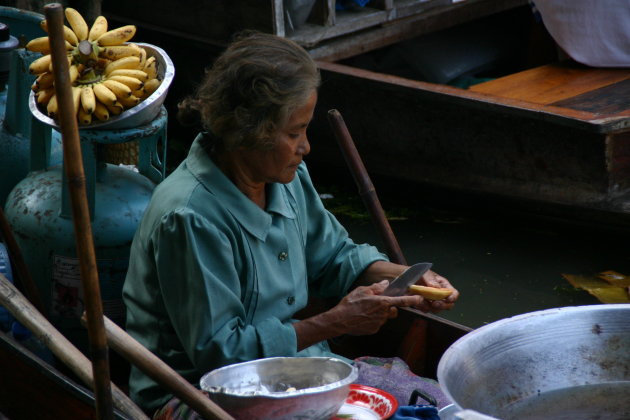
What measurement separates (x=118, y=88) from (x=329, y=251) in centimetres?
89

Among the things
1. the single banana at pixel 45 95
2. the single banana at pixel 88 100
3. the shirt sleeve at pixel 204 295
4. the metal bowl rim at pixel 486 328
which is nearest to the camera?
the metal bowl rim at pixel 486 328

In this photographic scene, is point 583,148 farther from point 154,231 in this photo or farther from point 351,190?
point 154,231

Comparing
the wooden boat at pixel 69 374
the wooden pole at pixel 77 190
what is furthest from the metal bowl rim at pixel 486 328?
the wooden boat at pixel 69 374

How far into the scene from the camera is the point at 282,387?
230 centimetres

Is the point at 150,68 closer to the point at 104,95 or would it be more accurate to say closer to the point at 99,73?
the point at 99,73

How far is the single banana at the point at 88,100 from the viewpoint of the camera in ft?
9.98

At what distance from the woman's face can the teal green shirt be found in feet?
0.28

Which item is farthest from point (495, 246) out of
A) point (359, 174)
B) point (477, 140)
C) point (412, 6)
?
point (359, 174)

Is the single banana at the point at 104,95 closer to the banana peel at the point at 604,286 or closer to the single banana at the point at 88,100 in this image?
the single banana at the point at 88,100

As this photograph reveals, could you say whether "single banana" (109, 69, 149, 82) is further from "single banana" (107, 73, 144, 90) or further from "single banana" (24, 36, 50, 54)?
"single banana" (24, 36, 50, 54)

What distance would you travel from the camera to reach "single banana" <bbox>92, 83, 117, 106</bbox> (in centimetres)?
306

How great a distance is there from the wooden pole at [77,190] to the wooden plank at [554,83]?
359 centimetres

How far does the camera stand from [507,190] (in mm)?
5039

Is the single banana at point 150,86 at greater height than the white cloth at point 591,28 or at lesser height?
greater
